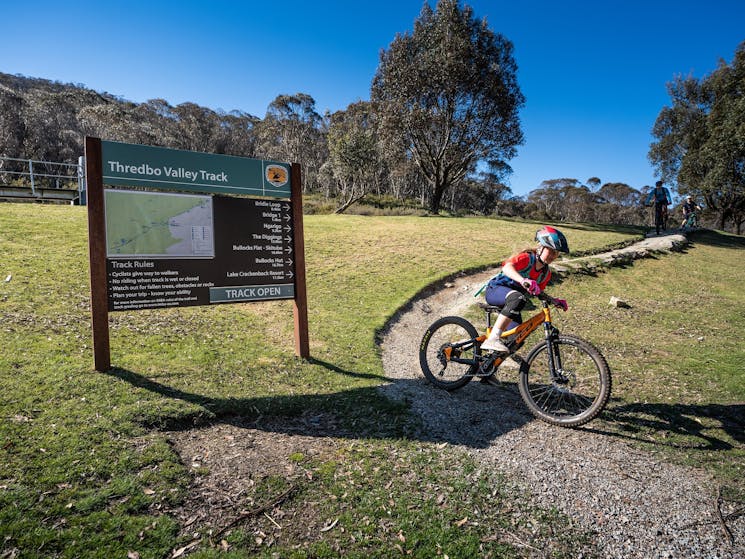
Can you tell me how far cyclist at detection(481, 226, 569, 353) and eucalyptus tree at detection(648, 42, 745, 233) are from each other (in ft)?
104

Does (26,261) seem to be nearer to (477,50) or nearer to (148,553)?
(148,553)

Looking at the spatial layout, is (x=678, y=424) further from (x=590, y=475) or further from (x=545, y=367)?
(x=590, y=475)

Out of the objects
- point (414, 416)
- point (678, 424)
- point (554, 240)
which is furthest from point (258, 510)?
point (678, 424)

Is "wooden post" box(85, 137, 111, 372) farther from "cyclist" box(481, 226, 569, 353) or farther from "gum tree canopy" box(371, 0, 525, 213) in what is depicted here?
"gum tree canopy" box(371, 0, 525, 213)

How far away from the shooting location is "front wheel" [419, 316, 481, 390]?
18.3ft

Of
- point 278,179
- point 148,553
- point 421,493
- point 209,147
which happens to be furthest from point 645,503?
point 209,147

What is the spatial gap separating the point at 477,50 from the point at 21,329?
2735 cm

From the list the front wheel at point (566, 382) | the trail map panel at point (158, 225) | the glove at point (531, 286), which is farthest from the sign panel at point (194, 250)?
the front wheel at point (566, 382)

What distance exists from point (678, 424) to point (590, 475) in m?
2.00

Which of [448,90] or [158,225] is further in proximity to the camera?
[448,90]

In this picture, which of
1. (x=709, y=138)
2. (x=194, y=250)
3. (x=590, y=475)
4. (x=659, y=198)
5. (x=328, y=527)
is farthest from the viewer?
(x=709, y=138)

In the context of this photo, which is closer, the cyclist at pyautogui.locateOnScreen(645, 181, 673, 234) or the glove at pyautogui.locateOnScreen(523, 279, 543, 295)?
the glove at pyautogui.locateOnScreen(523, 279, 543, 295)

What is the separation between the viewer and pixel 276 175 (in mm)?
6281

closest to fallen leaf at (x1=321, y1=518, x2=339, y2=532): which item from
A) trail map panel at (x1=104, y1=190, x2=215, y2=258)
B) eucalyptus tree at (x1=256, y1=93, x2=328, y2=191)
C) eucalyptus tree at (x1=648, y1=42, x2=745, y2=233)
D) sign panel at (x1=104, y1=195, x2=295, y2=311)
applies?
sign panel at (x1=104, y1=195, x2=295, y2=311)
